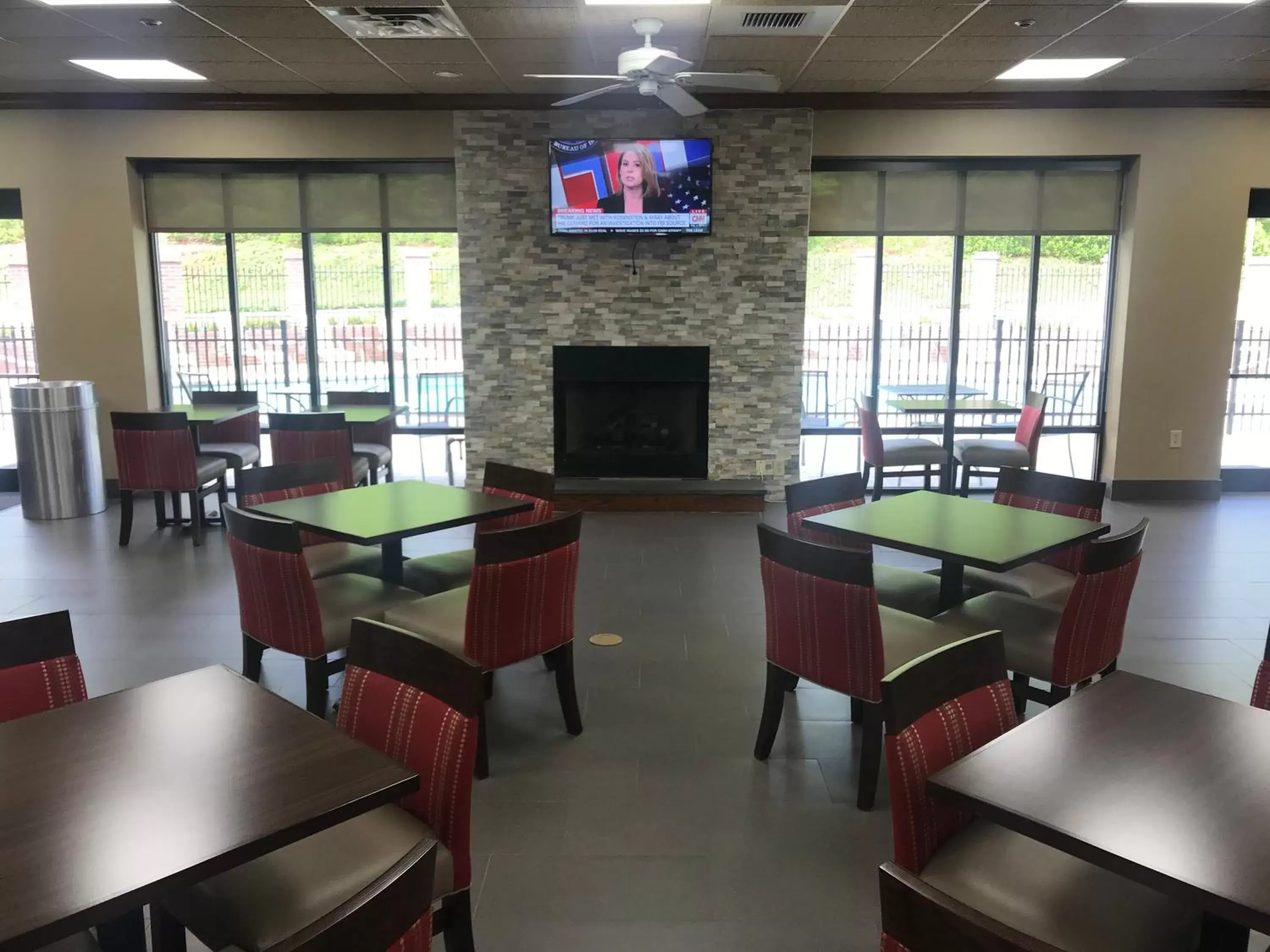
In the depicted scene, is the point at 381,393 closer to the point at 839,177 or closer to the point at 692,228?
the point at 692,228

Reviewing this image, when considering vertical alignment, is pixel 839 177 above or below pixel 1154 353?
above

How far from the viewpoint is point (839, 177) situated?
735 cm

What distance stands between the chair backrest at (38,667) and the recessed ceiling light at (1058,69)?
6.08m

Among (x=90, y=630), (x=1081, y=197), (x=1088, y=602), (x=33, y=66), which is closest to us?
(x=1088, y=602)

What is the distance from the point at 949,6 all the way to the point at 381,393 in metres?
4.67

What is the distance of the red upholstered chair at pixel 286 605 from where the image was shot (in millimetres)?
3102

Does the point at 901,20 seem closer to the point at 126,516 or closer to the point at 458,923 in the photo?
the point at 458,923

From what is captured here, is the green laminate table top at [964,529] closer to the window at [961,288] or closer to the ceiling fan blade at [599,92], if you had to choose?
the ceiling fan blade at [599,92]

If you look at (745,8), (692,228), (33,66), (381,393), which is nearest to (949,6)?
(745,8)

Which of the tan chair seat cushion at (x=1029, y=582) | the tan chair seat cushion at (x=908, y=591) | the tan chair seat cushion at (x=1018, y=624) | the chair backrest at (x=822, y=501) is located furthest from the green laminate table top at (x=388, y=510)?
the tan chair seat cushion at (x=1029, y=582)

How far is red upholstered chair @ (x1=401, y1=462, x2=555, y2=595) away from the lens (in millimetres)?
3908

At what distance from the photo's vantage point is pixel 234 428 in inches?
275

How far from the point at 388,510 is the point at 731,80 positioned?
9.79 feet

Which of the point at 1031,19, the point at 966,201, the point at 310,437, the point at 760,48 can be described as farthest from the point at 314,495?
the point at 966,201
